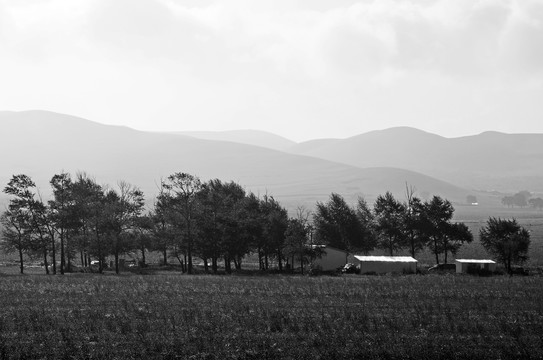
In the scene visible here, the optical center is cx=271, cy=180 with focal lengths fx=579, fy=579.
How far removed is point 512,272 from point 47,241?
6039 centimetres

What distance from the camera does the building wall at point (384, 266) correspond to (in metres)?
80.3

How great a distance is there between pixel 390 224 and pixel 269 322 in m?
65.8

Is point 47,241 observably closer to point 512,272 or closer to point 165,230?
point 165,230

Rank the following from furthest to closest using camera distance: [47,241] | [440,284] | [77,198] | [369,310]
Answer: [77,198]
[47,241]
[440,284]
[369,310]

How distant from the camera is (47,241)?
7419 centimetres

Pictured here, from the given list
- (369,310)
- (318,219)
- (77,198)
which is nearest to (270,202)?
(318,219)

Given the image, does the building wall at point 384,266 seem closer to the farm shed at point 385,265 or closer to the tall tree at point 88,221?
the farm shed at point 385,265

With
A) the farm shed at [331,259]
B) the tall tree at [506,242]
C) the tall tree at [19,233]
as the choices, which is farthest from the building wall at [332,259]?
the tall tree at [19,233]

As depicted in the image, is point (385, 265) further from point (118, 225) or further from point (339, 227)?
point (118, 225)

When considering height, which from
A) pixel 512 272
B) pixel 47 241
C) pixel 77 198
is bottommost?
pixel 512 272

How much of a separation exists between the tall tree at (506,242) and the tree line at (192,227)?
560 cm

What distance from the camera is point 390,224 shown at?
307ft

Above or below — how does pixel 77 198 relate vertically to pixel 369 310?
above

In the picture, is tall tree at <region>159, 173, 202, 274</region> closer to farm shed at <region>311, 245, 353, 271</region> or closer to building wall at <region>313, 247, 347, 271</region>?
farm shed at <region>311, 245, 353, 271</region>
